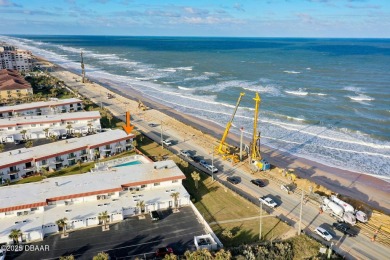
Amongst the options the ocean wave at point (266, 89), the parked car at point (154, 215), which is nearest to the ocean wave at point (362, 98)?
Result: the ocean wave at point (266, 89)

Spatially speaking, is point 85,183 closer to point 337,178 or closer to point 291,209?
point 291,209

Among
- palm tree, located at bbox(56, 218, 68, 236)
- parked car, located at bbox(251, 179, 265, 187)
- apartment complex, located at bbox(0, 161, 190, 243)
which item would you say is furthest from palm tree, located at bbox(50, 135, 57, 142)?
parked car, located at bbox(251, 179, 265, 187)

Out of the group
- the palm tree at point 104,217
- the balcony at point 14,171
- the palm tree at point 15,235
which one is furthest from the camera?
the balcony at point 14,171

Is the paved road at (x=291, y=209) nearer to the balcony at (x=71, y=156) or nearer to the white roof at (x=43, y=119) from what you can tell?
the white roof at (x=43, y=119)

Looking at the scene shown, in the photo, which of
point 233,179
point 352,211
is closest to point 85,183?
point 233,179

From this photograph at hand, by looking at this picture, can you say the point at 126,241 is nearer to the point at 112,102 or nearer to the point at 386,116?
the point at 112,102

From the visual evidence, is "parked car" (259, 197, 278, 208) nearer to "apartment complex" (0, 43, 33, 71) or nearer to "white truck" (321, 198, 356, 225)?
"white truck" (321, 198, 356, 225)
